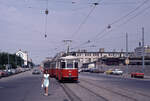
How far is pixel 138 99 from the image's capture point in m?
14.4

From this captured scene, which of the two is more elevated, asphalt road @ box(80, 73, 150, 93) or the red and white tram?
the red and white tram

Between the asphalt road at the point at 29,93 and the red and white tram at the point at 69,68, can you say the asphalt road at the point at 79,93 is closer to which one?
the asphalt road at the point at 29,93

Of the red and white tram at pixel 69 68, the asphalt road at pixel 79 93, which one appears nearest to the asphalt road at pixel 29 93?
the asphalt road at pixel 79 93

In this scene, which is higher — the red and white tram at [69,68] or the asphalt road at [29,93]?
the red and white tram at [69,68]

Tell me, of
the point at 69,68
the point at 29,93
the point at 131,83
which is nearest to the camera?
the point at 29,93

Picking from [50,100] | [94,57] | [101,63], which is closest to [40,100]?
[50,100]

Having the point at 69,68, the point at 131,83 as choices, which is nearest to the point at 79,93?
the point at 69,68

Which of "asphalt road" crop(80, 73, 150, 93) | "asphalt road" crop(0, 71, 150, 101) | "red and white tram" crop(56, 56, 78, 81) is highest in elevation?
"red and white tram" crop(56, 56, 78, 81)

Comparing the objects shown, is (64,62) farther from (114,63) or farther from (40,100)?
(114,63)

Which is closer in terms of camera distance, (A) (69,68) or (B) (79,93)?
(B) (79,93)

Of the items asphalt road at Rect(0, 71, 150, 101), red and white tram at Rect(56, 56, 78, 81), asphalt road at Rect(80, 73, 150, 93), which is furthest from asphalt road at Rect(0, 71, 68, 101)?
asphalt road at Rect(80, 73, 150, 93)

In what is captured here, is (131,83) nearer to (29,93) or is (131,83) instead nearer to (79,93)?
(79,93)

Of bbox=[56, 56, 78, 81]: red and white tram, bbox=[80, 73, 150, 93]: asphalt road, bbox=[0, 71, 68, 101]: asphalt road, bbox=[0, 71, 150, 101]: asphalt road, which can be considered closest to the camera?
bbox=[0, 71, 150, 101]: asphalt road

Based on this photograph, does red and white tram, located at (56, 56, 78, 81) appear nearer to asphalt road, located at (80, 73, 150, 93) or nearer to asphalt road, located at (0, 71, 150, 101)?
asphalt road, located at (80, 73, 150, 93)
